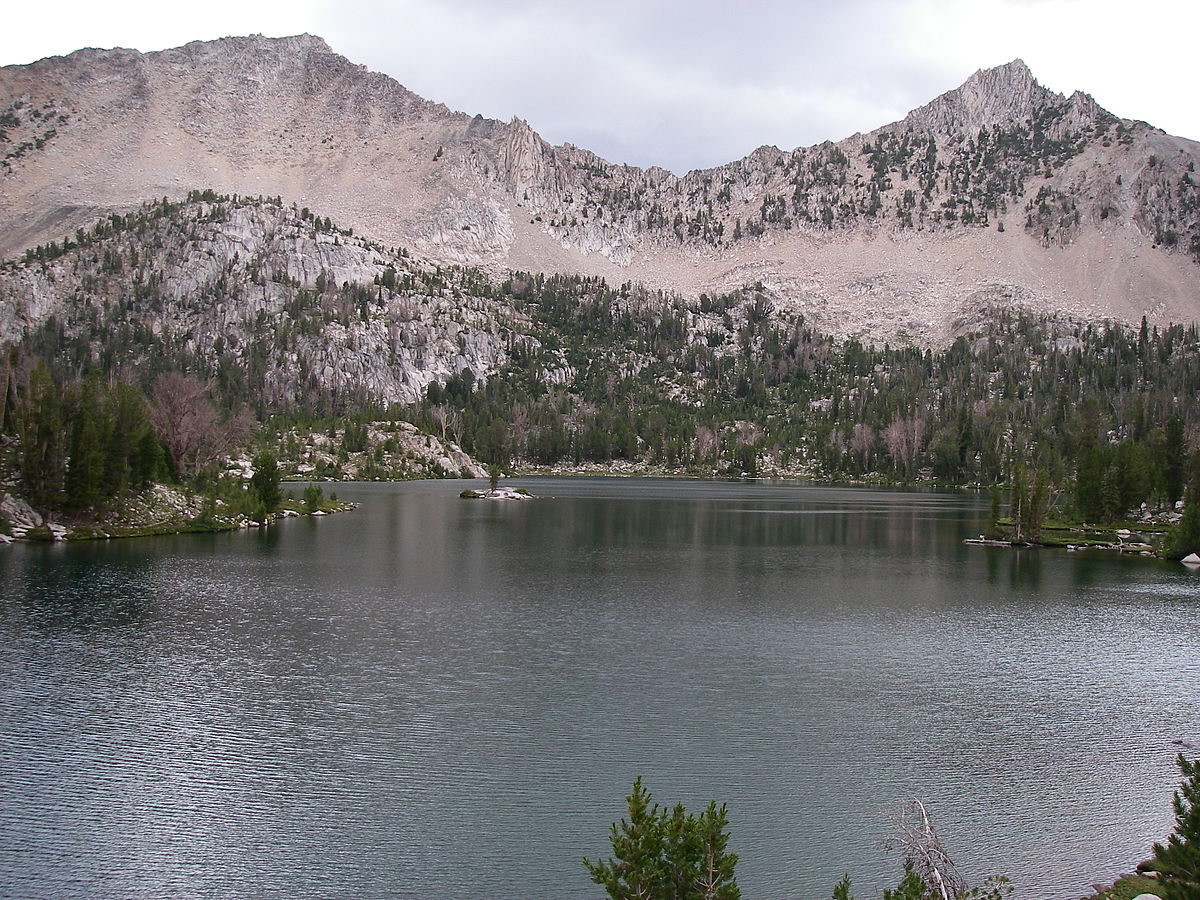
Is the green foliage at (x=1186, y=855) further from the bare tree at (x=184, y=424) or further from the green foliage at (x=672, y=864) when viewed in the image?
the bare tree at (x=184, y=424)

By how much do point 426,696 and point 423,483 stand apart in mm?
141698

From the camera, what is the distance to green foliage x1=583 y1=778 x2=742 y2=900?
12547 millimetres

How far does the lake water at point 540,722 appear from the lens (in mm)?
18000

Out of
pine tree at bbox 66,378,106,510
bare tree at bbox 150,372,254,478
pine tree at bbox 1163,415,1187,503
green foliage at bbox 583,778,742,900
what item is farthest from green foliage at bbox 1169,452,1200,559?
bare tree at bbox 150,372,254,478

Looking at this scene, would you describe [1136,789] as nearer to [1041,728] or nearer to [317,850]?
[1041,728]

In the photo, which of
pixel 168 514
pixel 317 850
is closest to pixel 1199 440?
pixel 168 514

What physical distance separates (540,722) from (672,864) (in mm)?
13216

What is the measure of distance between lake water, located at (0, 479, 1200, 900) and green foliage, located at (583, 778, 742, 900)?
4546mm

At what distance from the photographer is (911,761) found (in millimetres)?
23609

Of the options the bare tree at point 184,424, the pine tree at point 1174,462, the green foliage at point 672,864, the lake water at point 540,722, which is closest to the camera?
the green foliage at point 672,864

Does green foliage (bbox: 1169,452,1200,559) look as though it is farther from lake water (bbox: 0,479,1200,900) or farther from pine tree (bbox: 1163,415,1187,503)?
pine tree (bbox: 1163,415,1187,503)

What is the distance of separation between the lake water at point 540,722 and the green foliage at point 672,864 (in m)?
4.55

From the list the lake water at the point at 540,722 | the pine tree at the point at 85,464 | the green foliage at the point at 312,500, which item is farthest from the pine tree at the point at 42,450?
the green foliage at the point at 312,500

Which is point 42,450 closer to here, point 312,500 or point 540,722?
point 312,500
